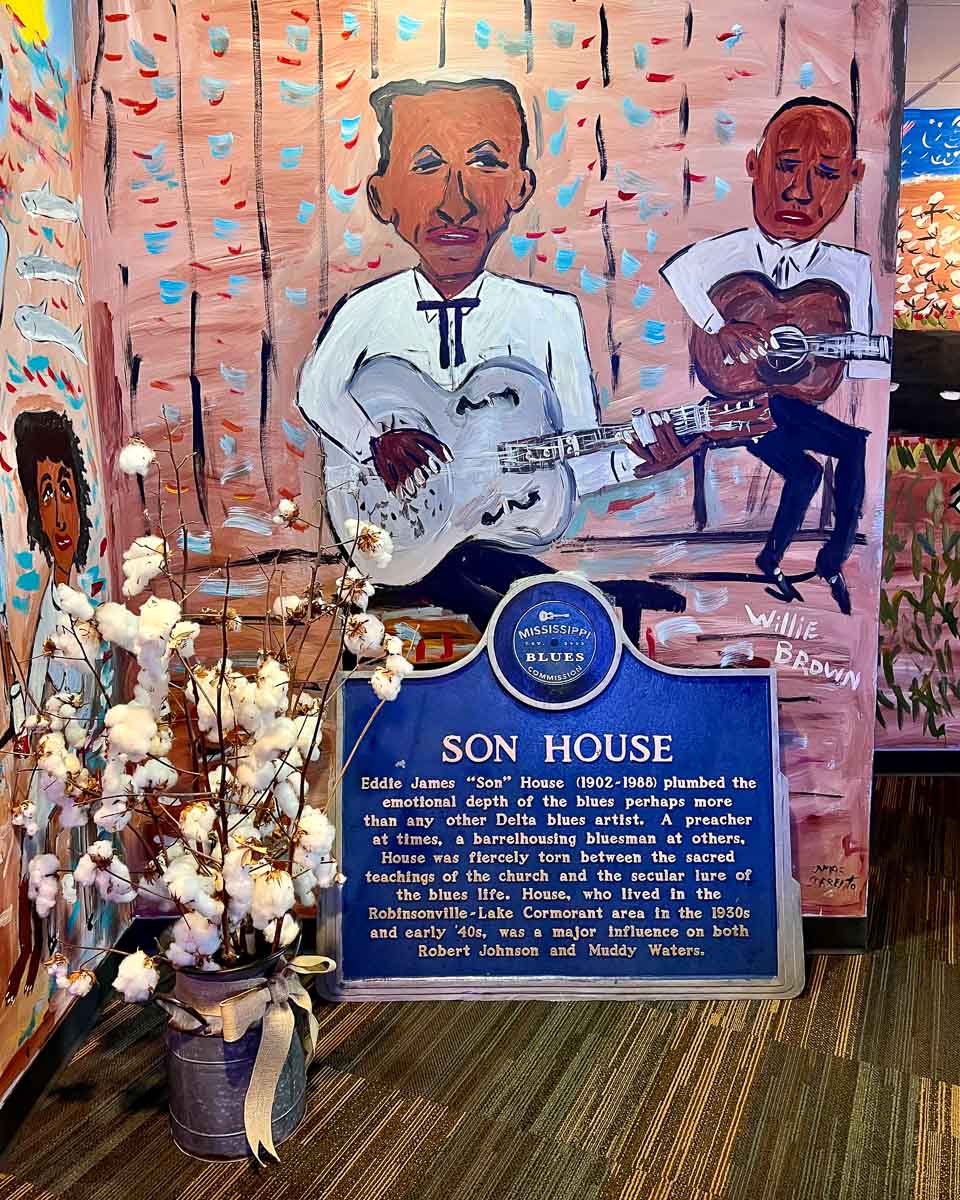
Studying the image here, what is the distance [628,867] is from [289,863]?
873mm

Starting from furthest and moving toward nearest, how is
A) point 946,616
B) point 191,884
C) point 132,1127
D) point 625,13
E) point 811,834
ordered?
point 946,616, point 811,834, point 625,13, point 132,1127, point 191,884

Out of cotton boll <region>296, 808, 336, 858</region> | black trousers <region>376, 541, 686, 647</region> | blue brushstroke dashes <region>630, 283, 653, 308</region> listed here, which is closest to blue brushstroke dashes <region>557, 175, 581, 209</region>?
blue brushstroke dashes <region>630, 283, 653, 308</region>

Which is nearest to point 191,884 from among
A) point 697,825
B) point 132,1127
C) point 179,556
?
point 132,1127

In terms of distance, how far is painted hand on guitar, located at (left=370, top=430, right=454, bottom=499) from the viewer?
2.13 metres

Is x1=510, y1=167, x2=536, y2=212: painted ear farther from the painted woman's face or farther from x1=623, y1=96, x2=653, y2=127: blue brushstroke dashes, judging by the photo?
the painted woman's face

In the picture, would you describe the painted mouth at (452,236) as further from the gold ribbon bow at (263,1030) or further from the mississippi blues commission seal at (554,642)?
the gold ribbon bow at (263,1030)

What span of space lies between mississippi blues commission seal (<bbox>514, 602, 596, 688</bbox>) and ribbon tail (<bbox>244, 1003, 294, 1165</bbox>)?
0.90 meters

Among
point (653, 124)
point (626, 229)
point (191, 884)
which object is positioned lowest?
point (191, 884)

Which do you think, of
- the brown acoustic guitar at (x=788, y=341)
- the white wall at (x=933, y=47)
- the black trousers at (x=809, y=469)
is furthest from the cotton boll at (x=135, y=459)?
the white wall at (x=933, y=47)

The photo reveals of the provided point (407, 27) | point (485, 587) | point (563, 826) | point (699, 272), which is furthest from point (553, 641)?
point (407, 27)

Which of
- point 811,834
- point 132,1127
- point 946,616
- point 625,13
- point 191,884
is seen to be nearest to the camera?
point 191,884

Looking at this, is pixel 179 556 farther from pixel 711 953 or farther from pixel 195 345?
pixel 711 953

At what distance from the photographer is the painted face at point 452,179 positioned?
2.01 meters

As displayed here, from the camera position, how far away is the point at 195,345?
2.11m
